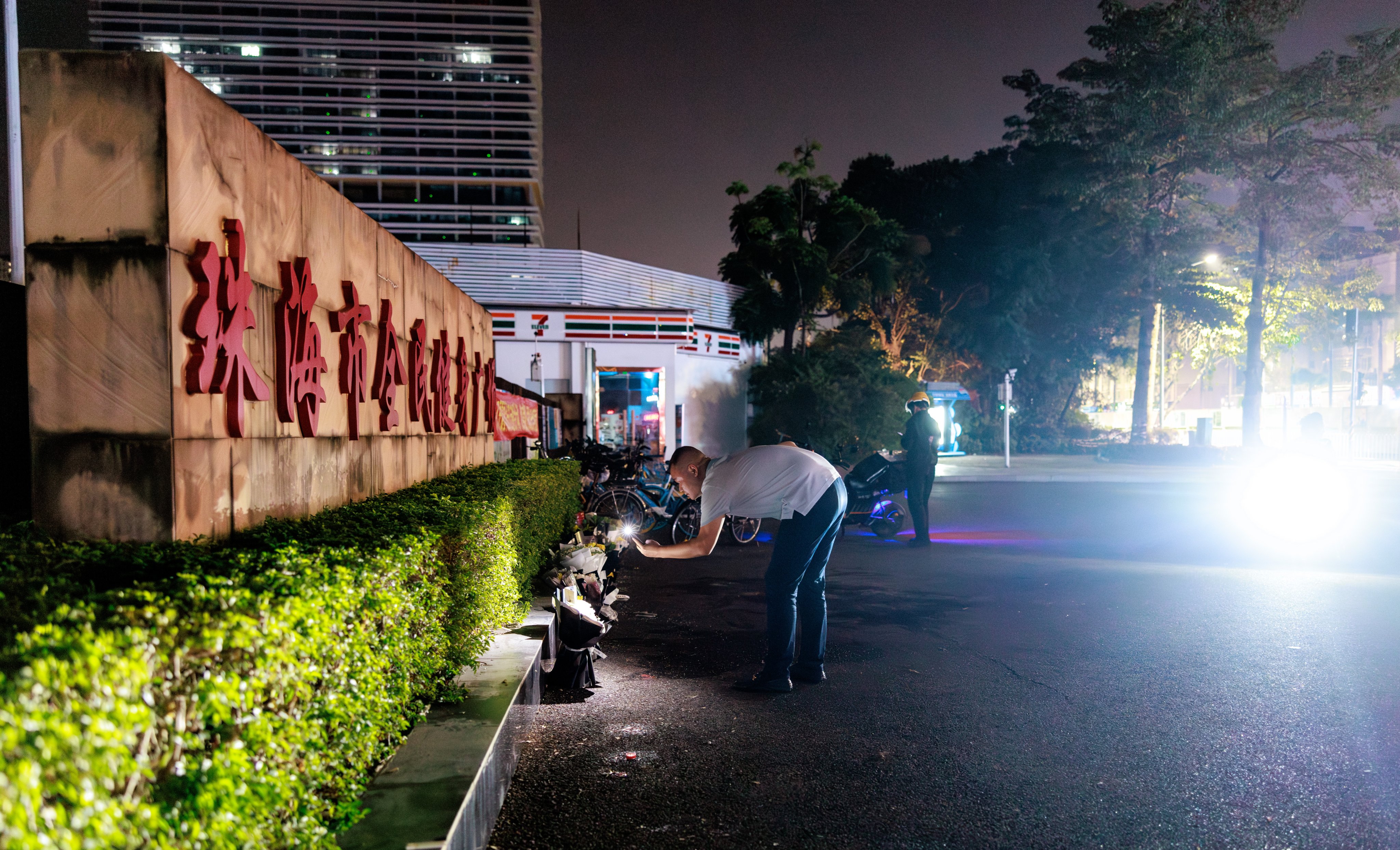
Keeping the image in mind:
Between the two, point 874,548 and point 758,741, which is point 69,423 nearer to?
point 758,741

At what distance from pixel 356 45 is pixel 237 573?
106m

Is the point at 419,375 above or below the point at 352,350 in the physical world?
below

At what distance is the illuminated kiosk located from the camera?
30594 mm

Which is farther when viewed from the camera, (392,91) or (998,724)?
(392,91)

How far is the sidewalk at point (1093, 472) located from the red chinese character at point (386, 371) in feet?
58.1

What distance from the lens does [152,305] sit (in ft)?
11.7

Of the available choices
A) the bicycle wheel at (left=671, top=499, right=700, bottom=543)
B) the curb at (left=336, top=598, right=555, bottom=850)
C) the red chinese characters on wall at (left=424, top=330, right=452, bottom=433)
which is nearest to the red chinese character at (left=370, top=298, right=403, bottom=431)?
the red chinese characters on wall at (left=424, top=330, right=452, bottom=433)

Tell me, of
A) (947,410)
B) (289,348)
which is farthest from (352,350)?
(947,410)

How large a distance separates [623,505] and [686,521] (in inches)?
39.1

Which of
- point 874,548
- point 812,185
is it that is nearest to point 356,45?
point 812,185

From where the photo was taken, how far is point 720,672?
5.71 metres

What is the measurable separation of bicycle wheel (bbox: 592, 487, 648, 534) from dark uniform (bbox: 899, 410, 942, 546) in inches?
137

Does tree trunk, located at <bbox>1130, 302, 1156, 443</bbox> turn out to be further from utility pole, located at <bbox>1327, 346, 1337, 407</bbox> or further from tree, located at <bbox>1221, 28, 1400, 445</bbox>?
utility pole, located at <bbox>1327, 346, 1337, 407</bbox>

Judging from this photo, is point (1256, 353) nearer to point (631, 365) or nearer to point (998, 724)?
point (631, 365)
